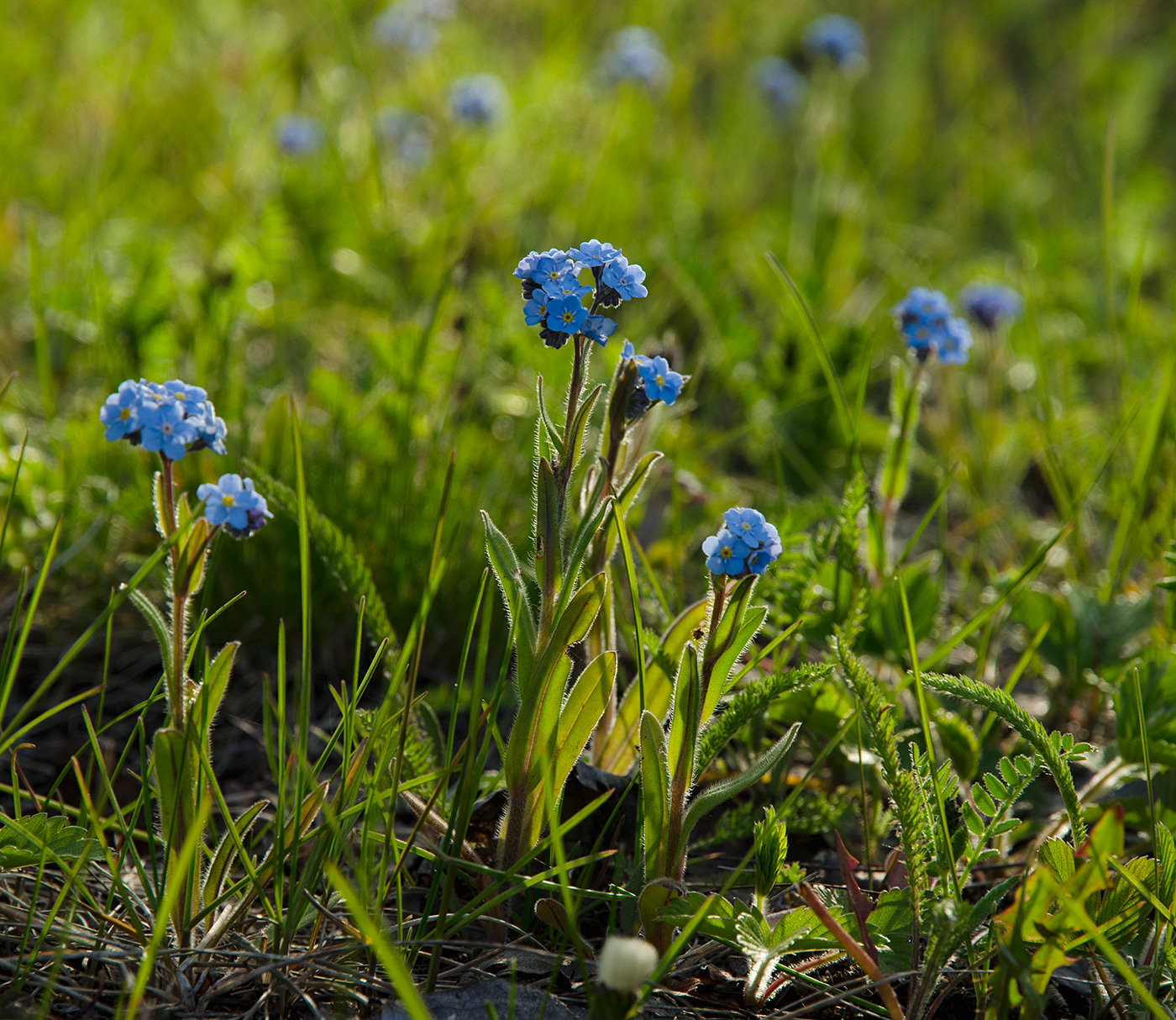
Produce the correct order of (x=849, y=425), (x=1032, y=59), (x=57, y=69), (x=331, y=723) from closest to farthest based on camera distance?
(x=849, y=425) < (x=331, y=723) < (x=57, y=69) < (x=1032, y=59)

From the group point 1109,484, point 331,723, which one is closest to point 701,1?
point 1109,484

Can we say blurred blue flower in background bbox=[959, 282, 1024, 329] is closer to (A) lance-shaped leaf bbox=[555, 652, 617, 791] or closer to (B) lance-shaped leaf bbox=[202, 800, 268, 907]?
(A) lance-shaped leaf bbox=[555, 652, 617, 791]

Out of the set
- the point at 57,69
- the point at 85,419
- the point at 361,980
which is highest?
the point at 57,69

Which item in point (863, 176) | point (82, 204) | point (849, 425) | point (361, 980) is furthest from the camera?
point (863, 176)

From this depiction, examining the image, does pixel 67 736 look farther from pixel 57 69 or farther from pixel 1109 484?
pixel 57 69

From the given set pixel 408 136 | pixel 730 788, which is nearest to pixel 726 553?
pixel 730 788

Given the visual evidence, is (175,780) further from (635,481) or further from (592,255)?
(592,255)

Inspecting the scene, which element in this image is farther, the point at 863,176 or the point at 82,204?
the point at 863,176
